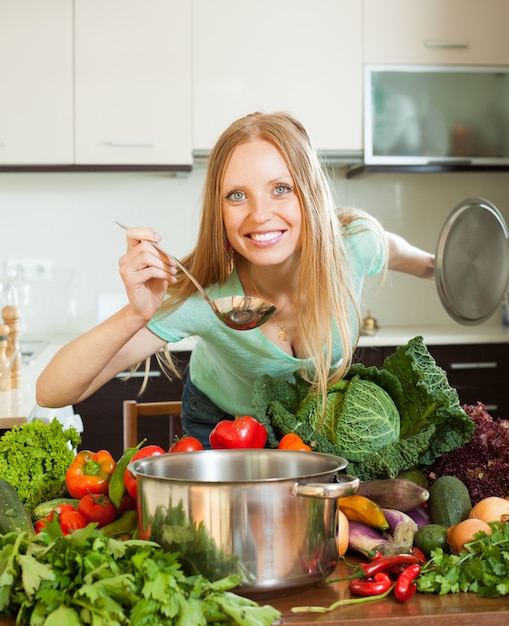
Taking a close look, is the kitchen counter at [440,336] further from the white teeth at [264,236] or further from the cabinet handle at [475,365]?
the white teeth at [264,236]

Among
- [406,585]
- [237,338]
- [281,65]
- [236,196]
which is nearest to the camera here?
Result: [406,585]

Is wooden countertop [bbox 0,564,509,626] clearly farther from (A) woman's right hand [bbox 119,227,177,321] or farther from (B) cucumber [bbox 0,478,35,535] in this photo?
(A) woman's right hand [bbox 119,227,177,321]

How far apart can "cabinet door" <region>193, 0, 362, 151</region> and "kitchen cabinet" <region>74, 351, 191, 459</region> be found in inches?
38.2

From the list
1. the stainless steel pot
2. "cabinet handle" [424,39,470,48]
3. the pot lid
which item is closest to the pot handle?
the stainless steel pot

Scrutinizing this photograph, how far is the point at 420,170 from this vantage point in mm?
3525

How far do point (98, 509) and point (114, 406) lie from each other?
219 cm

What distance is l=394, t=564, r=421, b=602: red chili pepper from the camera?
900 millimetres

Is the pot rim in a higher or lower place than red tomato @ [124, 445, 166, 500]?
higher

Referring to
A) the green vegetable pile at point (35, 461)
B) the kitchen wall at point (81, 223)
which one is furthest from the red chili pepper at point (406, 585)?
the kitchen wall at point (81, 223)

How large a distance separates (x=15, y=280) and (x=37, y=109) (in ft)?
2.25

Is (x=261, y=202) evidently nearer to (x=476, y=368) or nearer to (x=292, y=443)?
(x=292, y=443)

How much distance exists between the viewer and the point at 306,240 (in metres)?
1.54

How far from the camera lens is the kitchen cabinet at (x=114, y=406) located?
325 centimetres

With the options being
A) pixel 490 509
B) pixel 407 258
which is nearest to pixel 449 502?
pixel 490 509
